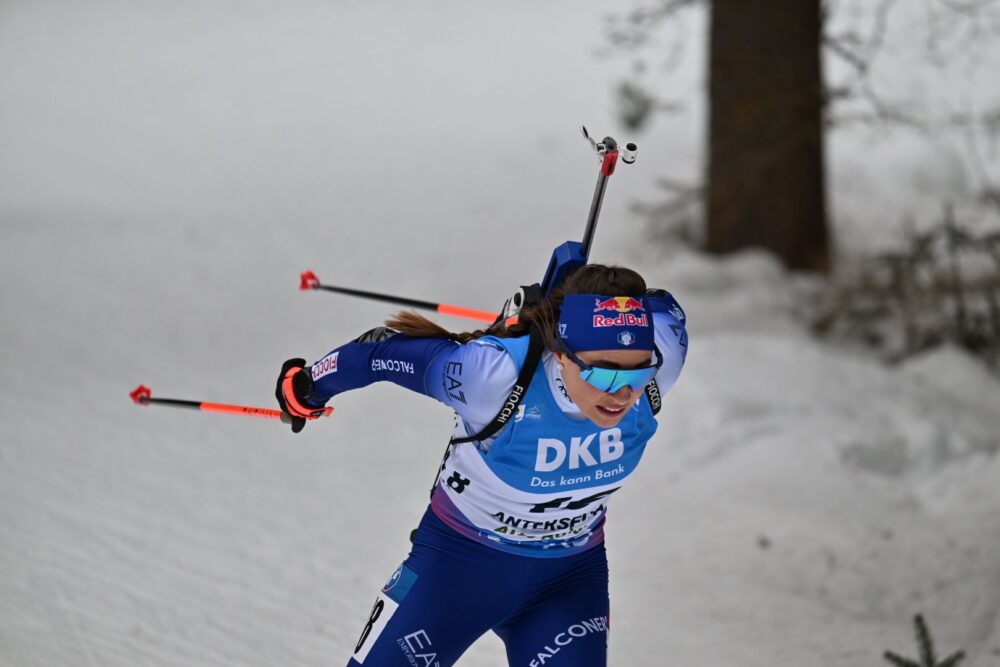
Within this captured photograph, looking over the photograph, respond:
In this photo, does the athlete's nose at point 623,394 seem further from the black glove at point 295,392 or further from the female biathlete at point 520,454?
the black glove at point 295,392

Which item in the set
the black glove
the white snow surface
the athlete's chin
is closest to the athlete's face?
the athlete's chin

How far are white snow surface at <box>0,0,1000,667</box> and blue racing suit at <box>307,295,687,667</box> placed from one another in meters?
1.69

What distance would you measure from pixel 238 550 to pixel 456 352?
3.06 meters

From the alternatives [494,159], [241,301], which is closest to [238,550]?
[241,301]

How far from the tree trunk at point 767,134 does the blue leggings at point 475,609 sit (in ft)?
21.3

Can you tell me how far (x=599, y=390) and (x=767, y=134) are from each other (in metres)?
7.35

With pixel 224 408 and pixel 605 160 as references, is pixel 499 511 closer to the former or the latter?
pixel 605 160

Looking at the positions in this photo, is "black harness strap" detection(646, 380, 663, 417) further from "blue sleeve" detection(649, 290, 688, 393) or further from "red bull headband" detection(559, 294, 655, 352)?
"red bull headband" detection(559, 294, 655, 352)

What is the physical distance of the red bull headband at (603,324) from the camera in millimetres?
2967

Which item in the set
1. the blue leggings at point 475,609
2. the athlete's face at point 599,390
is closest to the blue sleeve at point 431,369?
the athlete's face at point 599,390

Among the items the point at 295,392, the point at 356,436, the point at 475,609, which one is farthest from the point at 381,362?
the point at 356,436

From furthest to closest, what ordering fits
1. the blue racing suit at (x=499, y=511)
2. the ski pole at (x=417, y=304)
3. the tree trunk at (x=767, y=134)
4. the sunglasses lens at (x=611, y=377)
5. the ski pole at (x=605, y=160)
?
the tree trunk at (x=767, y=134)
the ski pole at (x=417, y=304)
the ski pole at (x=605, y=160)
the blue racing suit at (x=499, y=511)
the sunglasses lens at (x=611, y=377)

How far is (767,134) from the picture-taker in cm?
978

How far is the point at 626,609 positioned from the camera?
5566 mm
